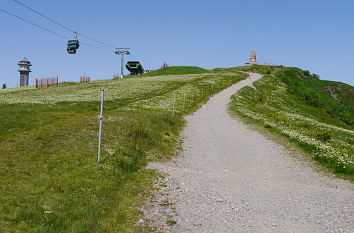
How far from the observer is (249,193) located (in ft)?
41.0

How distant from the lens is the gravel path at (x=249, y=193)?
31.5 feet

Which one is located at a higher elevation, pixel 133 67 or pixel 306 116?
pixel 133 67

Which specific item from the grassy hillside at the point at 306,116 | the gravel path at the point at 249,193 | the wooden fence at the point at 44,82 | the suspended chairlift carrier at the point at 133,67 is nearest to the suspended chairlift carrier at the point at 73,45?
the wooden fence at the point at 44,82

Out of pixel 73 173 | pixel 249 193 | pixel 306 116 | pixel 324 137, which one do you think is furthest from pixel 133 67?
pixel 249 193

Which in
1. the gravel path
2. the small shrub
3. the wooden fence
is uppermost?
the wooden fence

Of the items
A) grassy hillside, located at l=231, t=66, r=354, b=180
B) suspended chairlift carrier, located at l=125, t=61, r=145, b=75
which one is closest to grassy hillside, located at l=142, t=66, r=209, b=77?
suspended chairlift carrier, located at l=125, t=61, r=145, b=75

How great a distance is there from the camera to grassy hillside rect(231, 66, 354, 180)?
19.4 metres

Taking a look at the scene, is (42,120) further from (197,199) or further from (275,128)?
(275,128)

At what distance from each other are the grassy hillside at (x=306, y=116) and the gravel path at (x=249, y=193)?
2.04m

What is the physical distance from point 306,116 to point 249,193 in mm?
49798

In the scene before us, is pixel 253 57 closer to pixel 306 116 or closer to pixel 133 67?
pixel 133 67

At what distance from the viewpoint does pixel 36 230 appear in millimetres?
7777

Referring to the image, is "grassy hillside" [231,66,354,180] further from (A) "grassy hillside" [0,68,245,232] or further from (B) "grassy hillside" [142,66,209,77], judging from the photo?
(B) "grassy hillside" [142,66,209,77]

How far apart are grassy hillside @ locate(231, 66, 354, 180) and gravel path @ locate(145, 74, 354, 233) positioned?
2.04 m
